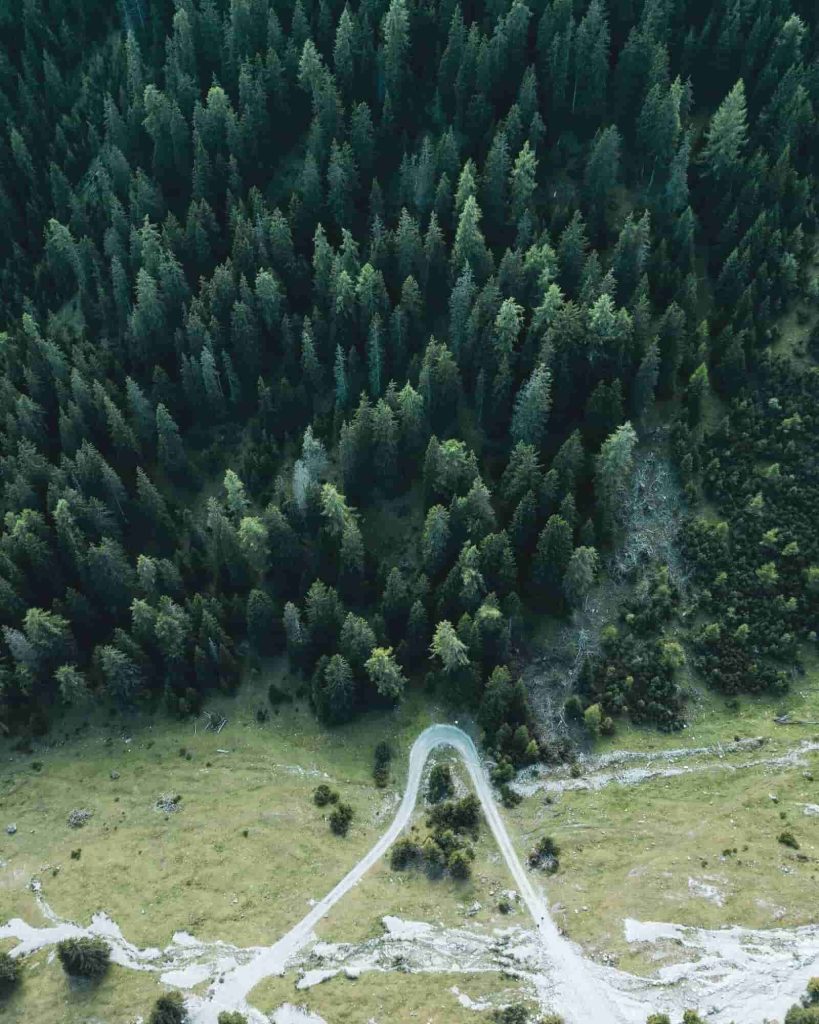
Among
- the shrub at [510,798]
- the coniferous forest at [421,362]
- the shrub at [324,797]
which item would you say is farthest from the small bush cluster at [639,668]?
the shrub at [324,797]

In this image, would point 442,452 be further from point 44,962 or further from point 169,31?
point 169,31

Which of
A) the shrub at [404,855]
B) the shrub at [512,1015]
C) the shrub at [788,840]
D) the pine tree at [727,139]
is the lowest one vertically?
the shrub at [512,1015]

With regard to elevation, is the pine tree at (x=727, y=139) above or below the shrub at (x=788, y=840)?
above

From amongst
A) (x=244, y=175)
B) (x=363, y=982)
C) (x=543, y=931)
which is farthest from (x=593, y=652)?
(x=244, y=175)

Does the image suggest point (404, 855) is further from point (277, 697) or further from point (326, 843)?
point (277, 697)

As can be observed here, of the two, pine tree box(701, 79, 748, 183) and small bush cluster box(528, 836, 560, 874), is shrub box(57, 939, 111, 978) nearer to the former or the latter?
small bush cluster box(528, 836, 560, 874)

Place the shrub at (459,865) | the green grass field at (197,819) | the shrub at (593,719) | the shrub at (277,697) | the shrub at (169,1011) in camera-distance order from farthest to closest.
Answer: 1. the shrub at (277,697)
2. the shrub at (593,719)
3. the green grass field at (197,819)
4. the shrub at (459,865)
5. the shrub at (169,1011)

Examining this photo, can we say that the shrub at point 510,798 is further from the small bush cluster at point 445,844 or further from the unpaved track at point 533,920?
the small bush cluster at point 445,844

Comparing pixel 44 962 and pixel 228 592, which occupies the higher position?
pixel 228 592
